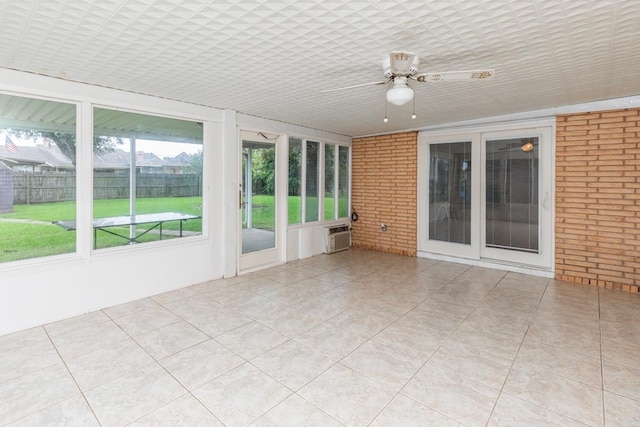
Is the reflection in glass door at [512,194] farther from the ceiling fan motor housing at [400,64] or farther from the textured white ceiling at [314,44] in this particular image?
the ceiling fan motor housing at [400,64]

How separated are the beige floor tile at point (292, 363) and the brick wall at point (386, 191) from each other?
412cm

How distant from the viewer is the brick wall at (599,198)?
416 cm

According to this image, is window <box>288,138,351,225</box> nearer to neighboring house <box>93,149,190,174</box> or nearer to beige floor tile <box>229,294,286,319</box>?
neighboring house <box>93,149,190,174</box>

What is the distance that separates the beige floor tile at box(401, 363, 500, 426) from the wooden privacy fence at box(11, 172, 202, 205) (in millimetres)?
3600

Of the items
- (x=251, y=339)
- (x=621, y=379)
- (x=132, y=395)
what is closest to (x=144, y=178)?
(x=251, y=339)

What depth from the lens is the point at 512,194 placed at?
5160 mm

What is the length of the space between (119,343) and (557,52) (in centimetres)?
437

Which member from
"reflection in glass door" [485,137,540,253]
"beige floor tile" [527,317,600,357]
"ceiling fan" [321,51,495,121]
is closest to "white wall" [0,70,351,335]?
"ceiling fan" [321,51,495,121]

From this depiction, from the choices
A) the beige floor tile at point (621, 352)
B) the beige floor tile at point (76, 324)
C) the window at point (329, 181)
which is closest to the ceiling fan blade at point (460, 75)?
the beige floor tile at point (621, 352)

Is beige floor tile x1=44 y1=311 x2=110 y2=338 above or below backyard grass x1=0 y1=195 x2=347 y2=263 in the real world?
below

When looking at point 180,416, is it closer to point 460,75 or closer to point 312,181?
point 460,75

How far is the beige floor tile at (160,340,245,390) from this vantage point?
7.61 ft

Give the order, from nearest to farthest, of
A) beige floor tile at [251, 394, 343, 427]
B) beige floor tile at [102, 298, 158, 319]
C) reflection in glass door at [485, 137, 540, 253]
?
beige floor tile at [251, 394, 343, 427], beige floor tile at [102, 298, 158, 319], reflection in glass door at [485, 137, 540, 253]

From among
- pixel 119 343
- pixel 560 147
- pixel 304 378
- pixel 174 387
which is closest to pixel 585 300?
pixel 560 147
